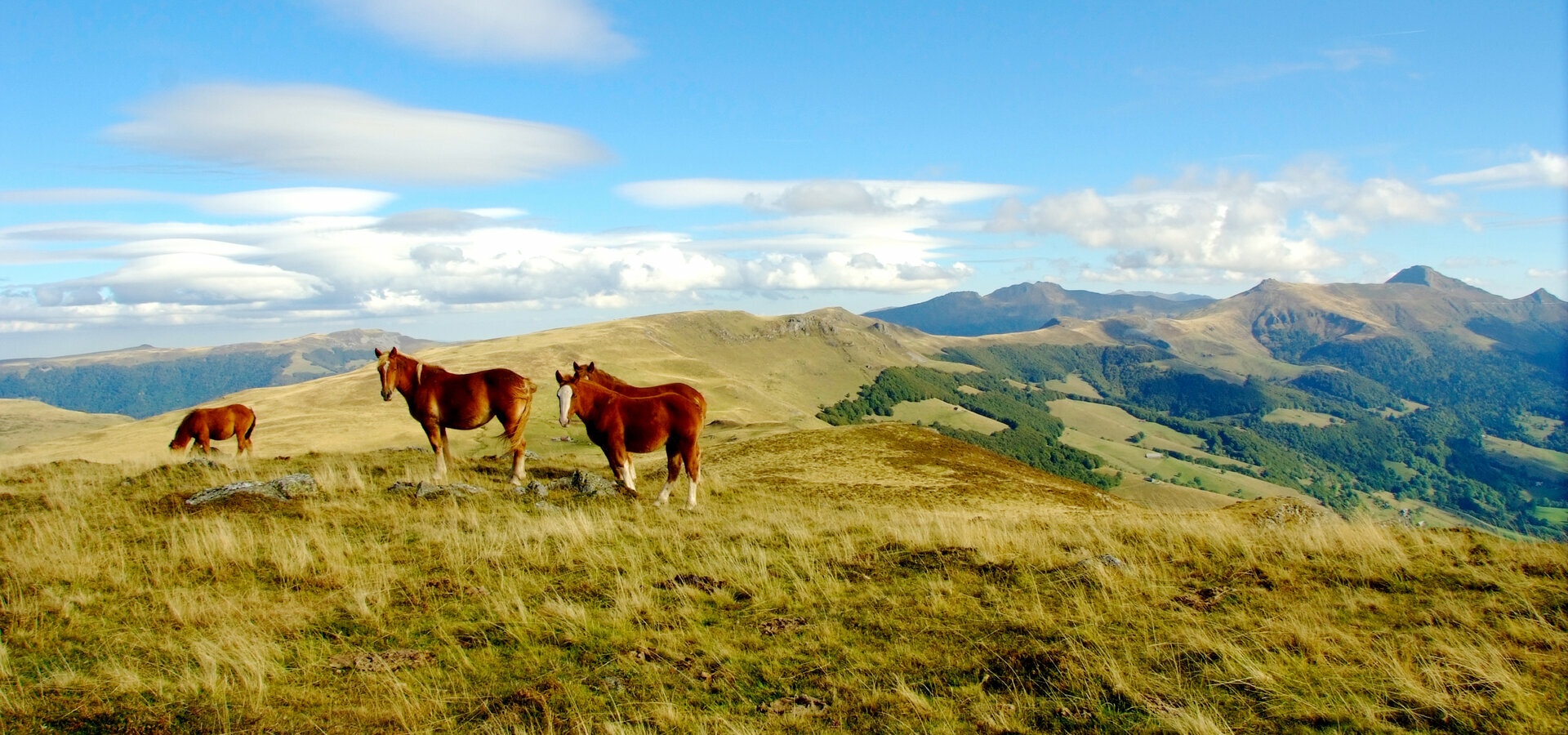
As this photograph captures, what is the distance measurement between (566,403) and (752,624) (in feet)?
25.6

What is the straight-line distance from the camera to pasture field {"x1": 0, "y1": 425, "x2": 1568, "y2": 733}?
5.68 m

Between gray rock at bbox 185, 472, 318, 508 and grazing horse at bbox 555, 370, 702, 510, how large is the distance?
17.8 ft

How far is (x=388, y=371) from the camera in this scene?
54.7ft

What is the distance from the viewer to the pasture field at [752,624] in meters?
5.68

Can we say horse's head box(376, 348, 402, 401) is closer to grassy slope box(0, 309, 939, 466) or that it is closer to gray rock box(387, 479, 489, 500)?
gray rock box(387, 479, 489, 500)

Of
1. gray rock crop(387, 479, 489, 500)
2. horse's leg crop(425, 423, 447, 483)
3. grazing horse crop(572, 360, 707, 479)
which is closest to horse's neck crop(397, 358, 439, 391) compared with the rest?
horse's leg crop(425, 423, 447, 483)

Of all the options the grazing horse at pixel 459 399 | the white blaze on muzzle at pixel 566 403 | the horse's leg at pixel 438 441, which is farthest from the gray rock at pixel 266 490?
the white blaze on muzzle at pixel 566 403

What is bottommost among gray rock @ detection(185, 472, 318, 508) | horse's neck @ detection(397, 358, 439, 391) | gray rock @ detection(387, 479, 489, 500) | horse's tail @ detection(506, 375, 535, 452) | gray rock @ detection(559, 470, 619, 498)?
gray rock @ detection(559, 470, 619, 498)

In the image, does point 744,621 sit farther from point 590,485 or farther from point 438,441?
point 438,441

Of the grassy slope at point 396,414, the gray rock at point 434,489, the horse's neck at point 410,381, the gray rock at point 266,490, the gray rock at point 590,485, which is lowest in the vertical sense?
the grassy slope at point 396,414

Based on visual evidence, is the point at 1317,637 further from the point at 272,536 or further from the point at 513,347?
the point at 513,347

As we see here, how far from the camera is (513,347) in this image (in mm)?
181625

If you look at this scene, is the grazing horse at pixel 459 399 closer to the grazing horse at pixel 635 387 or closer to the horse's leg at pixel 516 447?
the horse's leg at pixel 516 447

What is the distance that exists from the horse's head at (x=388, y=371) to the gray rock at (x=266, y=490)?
101 inches
